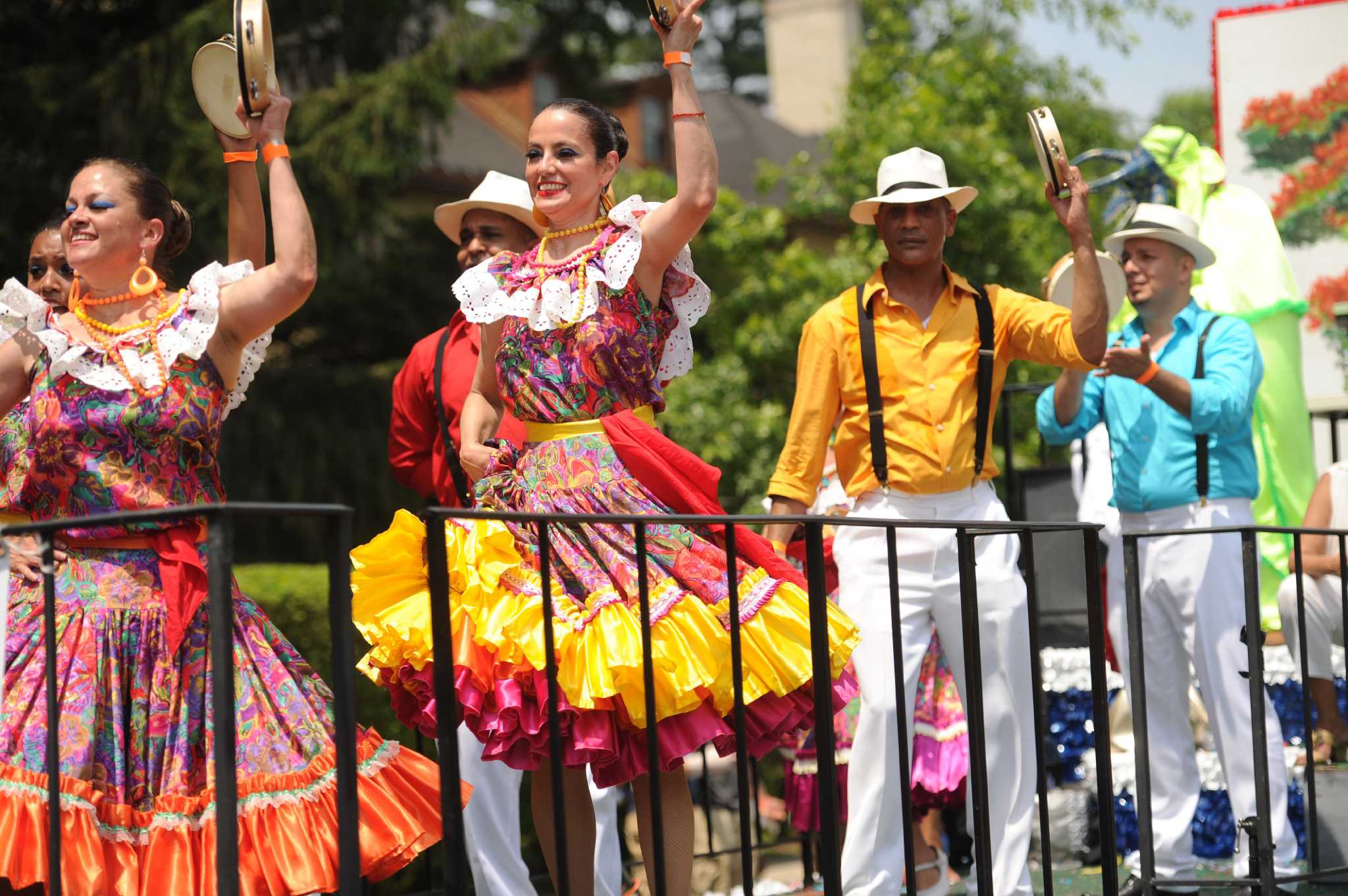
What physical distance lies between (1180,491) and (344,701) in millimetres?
3327

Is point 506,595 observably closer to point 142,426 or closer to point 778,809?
point 142,426

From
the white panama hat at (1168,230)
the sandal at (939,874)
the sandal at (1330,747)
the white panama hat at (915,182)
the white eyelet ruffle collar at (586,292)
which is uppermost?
the white panama hat at (915,182)

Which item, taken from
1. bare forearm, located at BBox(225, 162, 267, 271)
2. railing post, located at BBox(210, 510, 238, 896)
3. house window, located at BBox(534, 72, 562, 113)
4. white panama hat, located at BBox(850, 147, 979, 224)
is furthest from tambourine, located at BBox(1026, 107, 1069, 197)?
house window, located at BBox(534, 72, 562, 113)

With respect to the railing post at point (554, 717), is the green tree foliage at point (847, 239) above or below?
above

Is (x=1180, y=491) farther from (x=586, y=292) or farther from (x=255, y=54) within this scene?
(x=255, y=54)

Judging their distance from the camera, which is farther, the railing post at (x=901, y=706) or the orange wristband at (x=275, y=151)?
the railing post at (x=901, y=706)

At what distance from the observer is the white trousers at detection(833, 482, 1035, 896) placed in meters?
4.80

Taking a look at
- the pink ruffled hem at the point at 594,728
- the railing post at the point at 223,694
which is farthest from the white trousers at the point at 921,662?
the railing post at the point at 223,694

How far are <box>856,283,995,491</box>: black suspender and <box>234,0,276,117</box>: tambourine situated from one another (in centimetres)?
220

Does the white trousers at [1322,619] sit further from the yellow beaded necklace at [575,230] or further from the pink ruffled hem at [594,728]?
the yellow beaded necklace at [575,230]

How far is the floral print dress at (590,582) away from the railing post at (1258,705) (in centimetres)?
142

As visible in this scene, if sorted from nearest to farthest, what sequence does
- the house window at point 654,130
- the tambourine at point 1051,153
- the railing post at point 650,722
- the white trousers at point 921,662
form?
the railing post at point 650,722, the tambourine at point 1051,153, the white trousers at point 921,662, the house window at point 654,130

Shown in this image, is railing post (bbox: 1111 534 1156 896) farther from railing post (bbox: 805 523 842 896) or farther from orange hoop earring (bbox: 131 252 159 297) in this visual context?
orange hoop earring (bbox: 131 252 159 297)

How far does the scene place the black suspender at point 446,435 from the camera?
5266 millimetres
